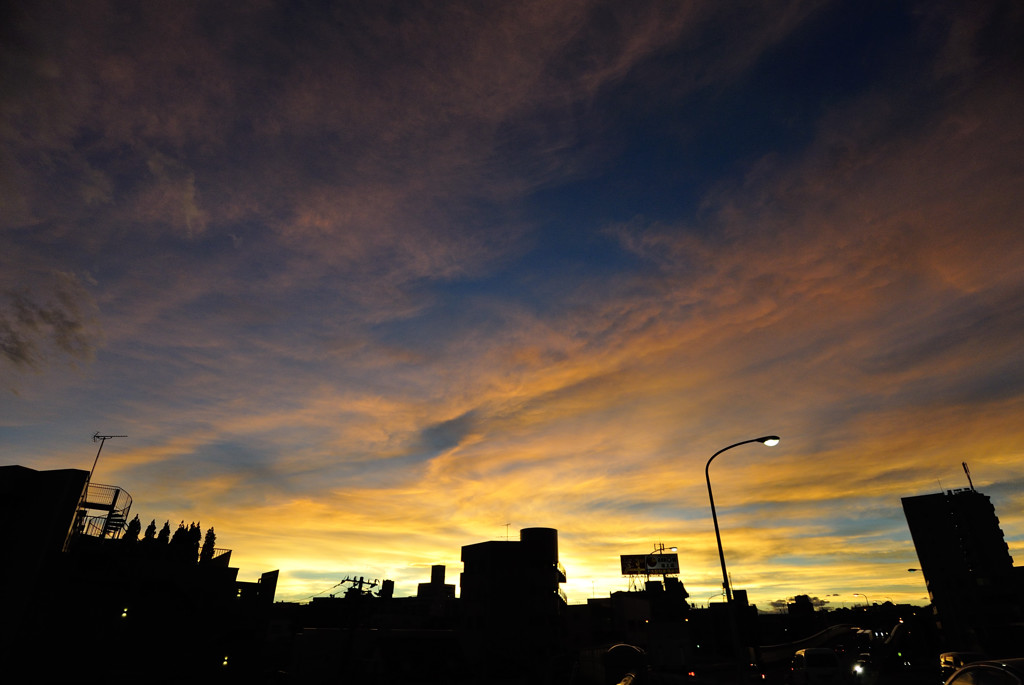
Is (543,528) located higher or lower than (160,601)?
higher

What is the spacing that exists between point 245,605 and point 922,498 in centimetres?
15303

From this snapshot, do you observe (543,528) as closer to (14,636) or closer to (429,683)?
(429,683)

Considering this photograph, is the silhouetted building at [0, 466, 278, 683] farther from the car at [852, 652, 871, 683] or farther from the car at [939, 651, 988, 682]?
the car at [939, 651, 988, 682]

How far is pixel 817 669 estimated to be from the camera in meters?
30.0

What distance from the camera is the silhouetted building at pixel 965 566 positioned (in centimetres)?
10256

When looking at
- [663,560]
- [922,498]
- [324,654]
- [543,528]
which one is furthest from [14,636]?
[922,498]

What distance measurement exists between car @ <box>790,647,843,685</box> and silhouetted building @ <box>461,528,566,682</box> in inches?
2325

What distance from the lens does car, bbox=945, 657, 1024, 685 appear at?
37.9ft

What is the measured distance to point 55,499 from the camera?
35.2 m

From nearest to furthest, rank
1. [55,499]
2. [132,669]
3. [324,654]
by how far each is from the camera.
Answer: [55,499] < [132,669] < [324,654]

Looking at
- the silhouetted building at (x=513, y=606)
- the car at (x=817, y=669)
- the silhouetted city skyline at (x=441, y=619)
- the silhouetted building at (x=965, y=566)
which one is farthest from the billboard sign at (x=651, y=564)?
the car at (x=817, y=669)

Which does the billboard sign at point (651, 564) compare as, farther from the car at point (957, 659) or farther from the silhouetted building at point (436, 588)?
the car at point (957, 659)

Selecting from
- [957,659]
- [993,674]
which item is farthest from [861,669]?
[993,674]

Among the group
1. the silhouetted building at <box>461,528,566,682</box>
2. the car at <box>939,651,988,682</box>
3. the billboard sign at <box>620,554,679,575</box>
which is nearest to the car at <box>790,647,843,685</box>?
the car at <box>939,651,988,682</box>
